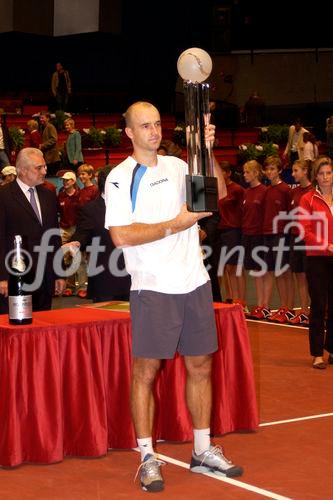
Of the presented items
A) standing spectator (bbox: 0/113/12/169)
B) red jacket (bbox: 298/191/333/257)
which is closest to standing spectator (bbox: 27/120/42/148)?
standing spectator (bbox: 0/113/12/169)

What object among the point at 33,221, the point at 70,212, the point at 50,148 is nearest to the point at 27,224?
the point at 33,221

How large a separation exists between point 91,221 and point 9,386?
2218 mm

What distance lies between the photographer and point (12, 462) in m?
5.15

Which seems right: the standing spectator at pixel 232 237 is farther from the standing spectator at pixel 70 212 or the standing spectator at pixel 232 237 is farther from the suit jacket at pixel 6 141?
the suit jacket at pixel 6 141

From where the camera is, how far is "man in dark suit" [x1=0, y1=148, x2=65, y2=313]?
658 centimetres

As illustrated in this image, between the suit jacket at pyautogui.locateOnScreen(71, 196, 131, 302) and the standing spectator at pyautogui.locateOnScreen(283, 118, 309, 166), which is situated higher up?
the standing spectator at pyautogui.locateOnScreen(283, 118, 309, 166)

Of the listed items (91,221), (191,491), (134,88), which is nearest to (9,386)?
(191,491)

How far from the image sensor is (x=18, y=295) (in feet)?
17.8

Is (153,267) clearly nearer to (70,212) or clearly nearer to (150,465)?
(150,465)

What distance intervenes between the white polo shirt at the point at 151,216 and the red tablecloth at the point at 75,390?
28.7 inches

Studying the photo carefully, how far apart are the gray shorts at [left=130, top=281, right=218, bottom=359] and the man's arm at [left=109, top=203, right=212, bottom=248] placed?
0.31 metres

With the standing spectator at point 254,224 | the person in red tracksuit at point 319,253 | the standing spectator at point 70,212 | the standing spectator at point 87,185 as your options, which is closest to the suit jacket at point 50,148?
the standing spectator at point 70,212

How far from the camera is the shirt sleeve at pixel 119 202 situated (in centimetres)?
473

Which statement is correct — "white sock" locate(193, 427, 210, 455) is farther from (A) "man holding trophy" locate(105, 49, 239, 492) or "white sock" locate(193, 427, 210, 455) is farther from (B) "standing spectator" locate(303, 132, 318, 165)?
(B) "standing spectator" locate(303, 132, 318, 165)
